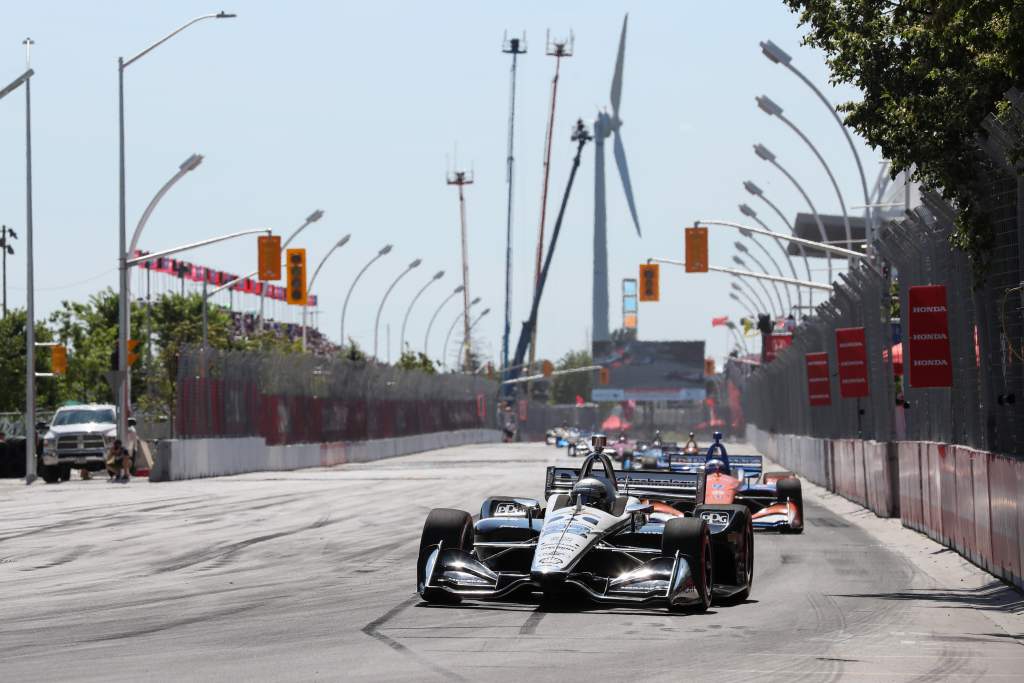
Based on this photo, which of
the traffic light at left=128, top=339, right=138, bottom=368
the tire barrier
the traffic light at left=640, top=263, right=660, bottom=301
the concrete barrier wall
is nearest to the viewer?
the tire barrier

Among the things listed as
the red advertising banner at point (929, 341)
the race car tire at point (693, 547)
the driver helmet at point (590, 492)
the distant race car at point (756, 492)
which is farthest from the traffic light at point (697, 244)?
the race car tire at point (693, 547)

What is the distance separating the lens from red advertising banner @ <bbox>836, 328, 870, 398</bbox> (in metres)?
30.3

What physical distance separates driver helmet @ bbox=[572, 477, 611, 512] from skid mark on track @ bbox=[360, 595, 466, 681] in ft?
4.80

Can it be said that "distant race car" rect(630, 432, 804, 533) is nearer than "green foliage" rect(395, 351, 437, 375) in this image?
Yes

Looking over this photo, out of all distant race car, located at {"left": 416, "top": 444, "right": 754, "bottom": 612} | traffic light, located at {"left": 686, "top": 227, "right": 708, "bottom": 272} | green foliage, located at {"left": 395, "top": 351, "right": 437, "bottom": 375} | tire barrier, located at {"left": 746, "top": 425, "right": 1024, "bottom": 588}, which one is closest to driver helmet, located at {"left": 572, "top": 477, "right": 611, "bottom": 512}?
distant race car, located at {"left": 416, "top": 444, "right": 754, "bottom": 612}

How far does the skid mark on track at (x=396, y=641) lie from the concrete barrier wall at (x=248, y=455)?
28.5 metres

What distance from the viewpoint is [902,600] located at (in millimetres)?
14055

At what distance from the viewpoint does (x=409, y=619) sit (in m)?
12.3

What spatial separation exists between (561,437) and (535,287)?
51.9 metres

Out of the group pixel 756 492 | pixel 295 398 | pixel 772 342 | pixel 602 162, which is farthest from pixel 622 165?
pixel 756 492

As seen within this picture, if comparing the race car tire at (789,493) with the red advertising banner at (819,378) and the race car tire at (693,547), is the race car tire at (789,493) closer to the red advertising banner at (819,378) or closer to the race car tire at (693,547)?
the race car tire at (693,547)

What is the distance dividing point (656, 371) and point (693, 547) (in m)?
152

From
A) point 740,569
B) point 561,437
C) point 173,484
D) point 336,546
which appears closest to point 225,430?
point 173,484

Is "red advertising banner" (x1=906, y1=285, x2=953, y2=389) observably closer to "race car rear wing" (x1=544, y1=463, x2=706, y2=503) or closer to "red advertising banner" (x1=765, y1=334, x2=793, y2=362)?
"race car rear wing" (x1=544, y1=463, x2=706, y2=503)
